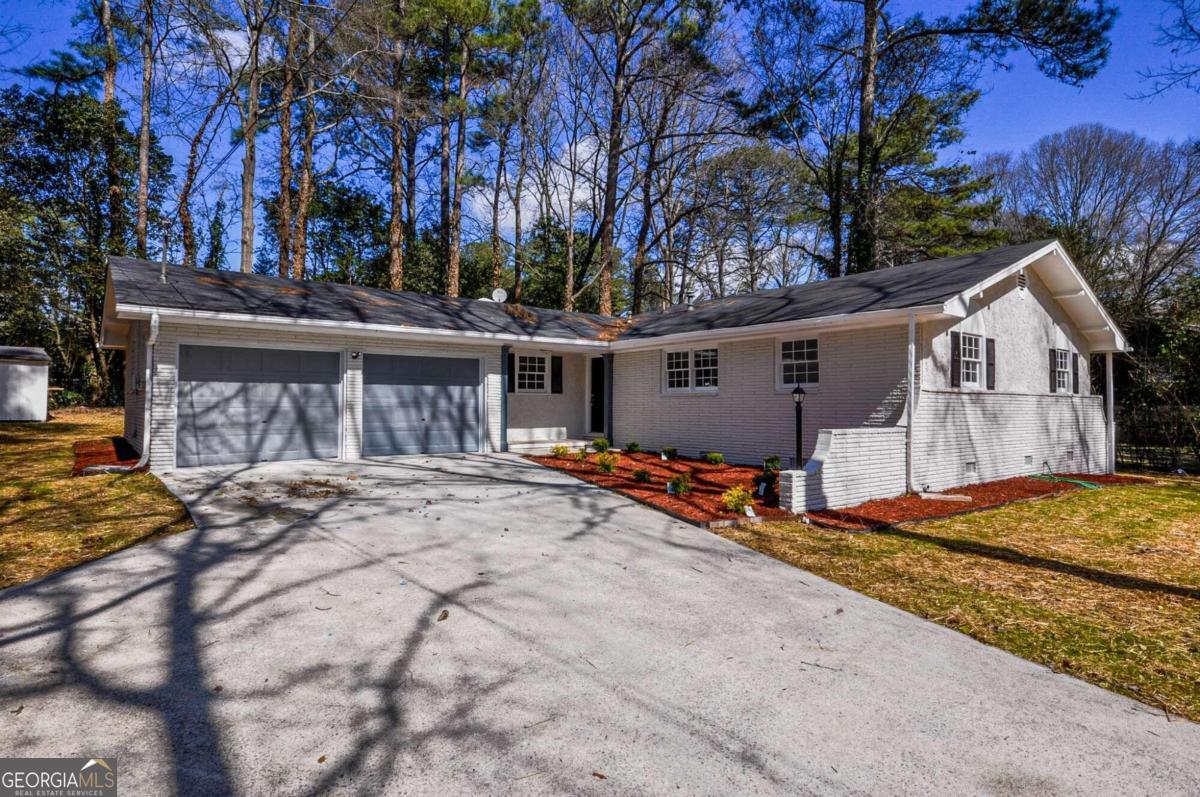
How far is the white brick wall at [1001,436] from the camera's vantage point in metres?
9.38

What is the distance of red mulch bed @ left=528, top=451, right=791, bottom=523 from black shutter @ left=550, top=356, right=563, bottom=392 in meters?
2.65

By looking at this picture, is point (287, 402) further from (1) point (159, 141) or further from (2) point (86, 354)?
(2) point (86, 354)

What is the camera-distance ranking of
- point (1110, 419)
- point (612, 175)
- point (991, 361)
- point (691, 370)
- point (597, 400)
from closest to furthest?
point (991, 361) < point (691, 370) < point (1110, 419) < point (597, 400) < point (612, 175)

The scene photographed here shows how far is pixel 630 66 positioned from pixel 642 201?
5.15 meters

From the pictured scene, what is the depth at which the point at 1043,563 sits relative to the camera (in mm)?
5672

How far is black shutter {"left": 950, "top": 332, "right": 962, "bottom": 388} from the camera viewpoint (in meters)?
9.96

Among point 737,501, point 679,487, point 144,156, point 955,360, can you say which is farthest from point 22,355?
point 955,360

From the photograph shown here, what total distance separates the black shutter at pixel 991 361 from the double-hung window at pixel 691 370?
15.9 feet

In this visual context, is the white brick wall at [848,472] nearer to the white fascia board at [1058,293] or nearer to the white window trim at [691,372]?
the white fascia board at [1058,293]

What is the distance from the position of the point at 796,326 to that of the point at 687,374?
3.13 m

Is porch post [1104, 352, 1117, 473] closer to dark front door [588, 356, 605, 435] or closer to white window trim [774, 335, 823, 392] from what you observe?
white window trim [774, 335, 823, 392]

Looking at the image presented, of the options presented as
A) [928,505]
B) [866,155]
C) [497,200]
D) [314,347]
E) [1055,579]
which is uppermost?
[497,200]

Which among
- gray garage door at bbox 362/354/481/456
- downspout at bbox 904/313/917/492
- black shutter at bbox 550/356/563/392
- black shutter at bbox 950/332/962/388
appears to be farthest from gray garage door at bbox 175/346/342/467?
black shutter at bbox 950/332/962/388

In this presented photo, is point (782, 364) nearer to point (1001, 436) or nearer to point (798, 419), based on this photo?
point (798, 419)
